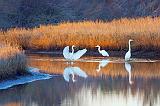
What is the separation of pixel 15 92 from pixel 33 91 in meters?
0.56

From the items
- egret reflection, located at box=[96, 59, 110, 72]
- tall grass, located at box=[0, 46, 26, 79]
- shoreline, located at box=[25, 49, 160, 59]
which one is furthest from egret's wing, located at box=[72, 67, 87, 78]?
shoreline, located at box=[25, 49, 160, 59]

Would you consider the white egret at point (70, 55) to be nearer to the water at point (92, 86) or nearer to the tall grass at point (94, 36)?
the water at point (92, 86)

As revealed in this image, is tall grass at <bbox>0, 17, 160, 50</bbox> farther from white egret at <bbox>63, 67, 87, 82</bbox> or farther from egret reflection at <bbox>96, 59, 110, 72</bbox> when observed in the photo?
white egret at <bbox>63, 67, 87, 82</bbox>

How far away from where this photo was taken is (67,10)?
4944 cm

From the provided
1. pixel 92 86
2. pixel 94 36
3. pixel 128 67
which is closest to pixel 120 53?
pixel 94 36

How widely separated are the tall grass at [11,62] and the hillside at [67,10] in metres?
25.5

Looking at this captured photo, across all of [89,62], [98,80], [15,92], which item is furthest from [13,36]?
[15,92]

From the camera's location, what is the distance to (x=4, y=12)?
150 feet

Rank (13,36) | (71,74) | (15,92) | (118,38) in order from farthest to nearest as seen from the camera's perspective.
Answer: (13,36) → (118,38) → (71,74) → (15,92)

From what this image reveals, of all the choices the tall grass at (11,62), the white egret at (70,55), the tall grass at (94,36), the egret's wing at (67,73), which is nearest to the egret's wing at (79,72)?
the egret's wing at (67,73)

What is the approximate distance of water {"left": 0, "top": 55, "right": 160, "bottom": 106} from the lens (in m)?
14.4

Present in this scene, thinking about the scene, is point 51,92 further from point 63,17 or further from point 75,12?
point 75,12

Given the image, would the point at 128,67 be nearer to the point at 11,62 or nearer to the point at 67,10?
the point at 11,62

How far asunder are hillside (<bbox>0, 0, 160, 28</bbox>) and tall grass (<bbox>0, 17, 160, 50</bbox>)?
13.1 metres
